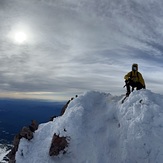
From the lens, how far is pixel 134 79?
108ft

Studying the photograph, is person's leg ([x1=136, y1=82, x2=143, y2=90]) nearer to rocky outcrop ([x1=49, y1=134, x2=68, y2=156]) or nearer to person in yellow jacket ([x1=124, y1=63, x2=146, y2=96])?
person in yellow jacket ([x1=124, y1=63, x2=146, y2=96])

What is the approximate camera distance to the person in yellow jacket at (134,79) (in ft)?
108

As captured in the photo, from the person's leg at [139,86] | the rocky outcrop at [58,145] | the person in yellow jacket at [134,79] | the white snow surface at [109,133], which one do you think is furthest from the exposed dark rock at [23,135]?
the person's leg at [139,86]

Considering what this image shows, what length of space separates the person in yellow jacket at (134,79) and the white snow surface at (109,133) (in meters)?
2.15

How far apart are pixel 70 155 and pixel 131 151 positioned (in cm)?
681

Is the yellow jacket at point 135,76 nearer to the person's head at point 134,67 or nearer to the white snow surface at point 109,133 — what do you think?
the person's head at point 134,67

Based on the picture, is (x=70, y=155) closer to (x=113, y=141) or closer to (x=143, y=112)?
(x=113, y=141)

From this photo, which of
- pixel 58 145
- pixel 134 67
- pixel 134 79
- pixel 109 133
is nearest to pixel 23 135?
pixel 58 145

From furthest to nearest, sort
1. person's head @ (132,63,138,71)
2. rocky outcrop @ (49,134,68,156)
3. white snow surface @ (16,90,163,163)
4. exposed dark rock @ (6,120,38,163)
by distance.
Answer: exposed dark rock @ (6,120,38,163)
person's head @ (132,63,138,71)
rocky outcrop @ (49,134,68,156)
white snow surface @ (16,90,163,163)

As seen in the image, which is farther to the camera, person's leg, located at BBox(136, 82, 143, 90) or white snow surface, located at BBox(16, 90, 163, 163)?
person's leg, located at BBox(136, 82, 143, 90)

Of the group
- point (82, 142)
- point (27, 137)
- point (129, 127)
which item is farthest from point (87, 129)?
point (27, 137)

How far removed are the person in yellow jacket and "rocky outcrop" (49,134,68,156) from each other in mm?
10436

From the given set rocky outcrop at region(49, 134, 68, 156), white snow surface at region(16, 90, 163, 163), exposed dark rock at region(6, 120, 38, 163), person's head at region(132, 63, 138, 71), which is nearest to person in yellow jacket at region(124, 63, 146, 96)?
person's head at region(132, 63, 138, 71)

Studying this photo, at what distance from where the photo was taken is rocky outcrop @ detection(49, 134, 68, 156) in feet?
95.8
